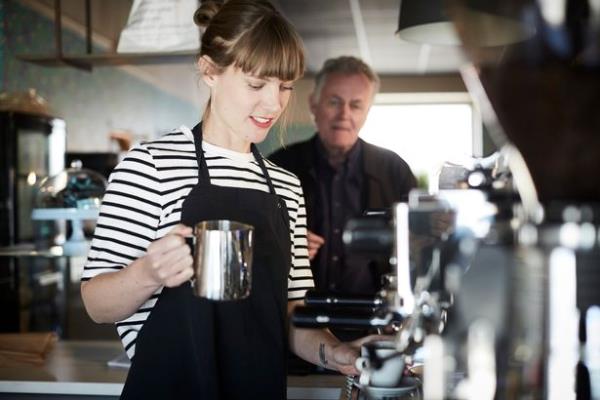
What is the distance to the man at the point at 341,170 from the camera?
2816 millimetres

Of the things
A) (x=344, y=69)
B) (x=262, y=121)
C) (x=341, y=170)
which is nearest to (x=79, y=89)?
(x=344, y=69)

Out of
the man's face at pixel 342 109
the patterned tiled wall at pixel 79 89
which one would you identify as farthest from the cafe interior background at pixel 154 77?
the man's face at pixel 342 109

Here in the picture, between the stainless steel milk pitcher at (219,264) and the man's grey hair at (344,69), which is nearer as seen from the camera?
the stainless steel milk pitcher at (219,264)

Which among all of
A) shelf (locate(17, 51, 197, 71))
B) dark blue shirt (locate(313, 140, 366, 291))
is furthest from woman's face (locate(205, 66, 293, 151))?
dark blue shirt (locate(313, 140, 366, 291))

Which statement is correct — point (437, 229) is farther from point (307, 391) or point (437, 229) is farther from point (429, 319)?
point (307, 391)

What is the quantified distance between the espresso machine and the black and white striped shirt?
791 millimetres

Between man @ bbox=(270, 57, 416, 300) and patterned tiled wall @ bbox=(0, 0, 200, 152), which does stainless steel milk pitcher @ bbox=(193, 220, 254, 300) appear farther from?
patterned tiled wall @ bbox=(0, 0, 200, 152)

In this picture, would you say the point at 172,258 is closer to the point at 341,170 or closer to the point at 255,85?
the point at 255,85

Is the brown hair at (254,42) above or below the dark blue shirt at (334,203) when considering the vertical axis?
above

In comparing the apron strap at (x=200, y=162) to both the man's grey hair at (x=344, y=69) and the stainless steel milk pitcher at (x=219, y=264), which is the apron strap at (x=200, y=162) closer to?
the stainless steel milk pitcher at (x=219, y=264)

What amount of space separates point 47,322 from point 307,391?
291 cm

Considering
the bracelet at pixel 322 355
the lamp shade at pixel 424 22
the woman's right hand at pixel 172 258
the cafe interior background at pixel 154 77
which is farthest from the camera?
the cafe interior background at pixel 154 77

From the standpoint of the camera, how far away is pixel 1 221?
4516 mm

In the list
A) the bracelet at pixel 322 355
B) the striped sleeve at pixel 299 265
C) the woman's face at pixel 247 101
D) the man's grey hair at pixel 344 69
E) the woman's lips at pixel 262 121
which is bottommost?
the bracelet at pixel 322 355
